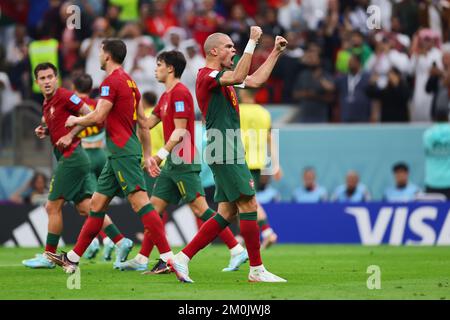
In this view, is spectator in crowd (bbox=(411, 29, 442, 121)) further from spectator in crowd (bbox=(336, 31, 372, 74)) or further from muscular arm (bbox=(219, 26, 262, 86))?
muscular arm (bbox=(219, 26, 262, 86))

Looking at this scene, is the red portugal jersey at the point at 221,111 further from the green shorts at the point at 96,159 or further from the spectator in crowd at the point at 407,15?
the spectator in crowd at the point at 407,15

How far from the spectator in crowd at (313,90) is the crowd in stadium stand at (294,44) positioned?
20 millimetres

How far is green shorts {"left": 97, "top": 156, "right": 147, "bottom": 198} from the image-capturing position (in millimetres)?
11828

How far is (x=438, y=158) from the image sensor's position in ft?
63.7

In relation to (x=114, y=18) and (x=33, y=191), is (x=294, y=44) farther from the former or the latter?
(x=33, y=191)

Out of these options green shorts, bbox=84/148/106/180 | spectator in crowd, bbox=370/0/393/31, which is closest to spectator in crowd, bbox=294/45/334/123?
spectator in crowd, bbox=370/0/393/31

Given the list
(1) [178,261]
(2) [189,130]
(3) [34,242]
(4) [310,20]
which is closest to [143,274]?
(1) [178,261]

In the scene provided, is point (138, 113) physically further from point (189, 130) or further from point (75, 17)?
point (75, 17)

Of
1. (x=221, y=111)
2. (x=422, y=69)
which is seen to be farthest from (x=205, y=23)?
(x=221, y=111)

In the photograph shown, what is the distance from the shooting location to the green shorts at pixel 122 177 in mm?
11828

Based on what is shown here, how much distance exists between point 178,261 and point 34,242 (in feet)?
25.0

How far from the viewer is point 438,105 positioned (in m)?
20.5

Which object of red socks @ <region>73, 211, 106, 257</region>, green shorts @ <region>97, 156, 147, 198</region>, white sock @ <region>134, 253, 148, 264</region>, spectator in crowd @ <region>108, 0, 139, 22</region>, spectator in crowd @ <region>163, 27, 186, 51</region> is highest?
spectator in crowd @ <region>108, 0, 139, 22</region>

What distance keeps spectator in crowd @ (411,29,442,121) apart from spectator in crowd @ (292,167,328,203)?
109 inches
